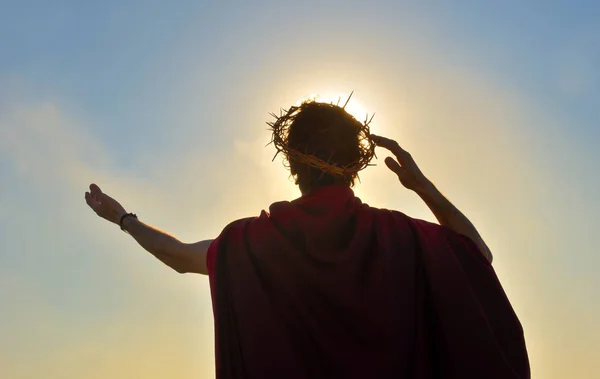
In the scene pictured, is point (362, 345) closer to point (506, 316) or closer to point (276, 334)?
point (276, 334)

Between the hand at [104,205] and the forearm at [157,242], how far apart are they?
0.28m

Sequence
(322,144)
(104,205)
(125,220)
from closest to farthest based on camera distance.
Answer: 1. (322,144)
2. (125,220)
3. (104,205)

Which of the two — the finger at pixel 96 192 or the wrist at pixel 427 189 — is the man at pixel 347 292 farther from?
the finger at pixel 96 192

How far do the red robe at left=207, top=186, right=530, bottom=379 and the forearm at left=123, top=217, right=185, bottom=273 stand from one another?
439mm

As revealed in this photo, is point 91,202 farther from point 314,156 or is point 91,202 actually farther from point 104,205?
point 314,156

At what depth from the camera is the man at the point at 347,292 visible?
3592mm

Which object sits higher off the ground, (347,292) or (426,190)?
(426,190)

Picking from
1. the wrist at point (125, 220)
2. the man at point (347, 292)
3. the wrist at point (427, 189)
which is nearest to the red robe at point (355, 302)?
the man at point (347, 292)

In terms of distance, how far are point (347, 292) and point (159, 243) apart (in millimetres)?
1449

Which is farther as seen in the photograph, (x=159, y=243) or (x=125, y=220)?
(x=125, y=220)

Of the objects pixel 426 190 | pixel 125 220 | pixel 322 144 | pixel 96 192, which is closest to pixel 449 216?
pixel 426 190

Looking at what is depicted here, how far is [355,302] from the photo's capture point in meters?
3.64

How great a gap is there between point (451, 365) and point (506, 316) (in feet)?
1.54

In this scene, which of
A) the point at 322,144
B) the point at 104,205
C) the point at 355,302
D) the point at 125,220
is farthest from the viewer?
the point at 104,205
